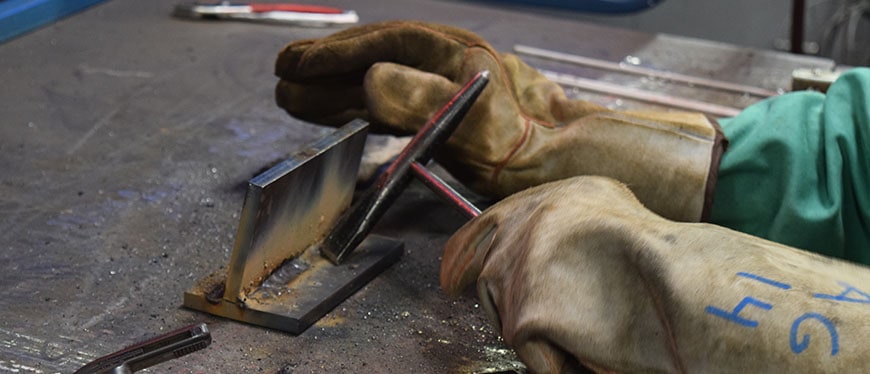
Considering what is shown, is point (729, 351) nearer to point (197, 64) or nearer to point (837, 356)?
point (837, 356)

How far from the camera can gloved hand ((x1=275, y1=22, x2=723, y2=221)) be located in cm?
159

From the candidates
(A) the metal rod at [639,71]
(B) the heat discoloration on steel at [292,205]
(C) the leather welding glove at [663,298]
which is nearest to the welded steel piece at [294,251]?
(B) the heat discoloration on steel at [292,205]

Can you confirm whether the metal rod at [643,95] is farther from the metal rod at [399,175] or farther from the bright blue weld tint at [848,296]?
the bright blue weld tint at [848,296]

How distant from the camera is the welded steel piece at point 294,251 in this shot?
1.34 meters

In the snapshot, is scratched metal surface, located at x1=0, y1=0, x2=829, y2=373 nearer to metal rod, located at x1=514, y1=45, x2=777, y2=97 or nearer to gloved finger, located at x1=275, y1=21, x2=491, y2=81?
metal rod, located at x1=514, y1=45, x2=777, y2=97

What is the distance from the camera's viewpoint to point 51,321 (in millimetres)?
1326

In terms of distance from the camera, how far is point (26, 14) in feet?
7.91

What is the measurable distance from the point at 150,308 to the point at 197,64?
1.09 m

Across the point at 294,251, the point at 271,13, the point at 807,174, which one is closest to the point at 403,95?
the point at 294,251

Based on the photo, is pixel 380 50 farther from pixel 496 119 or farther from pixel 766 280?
pixel 766 280

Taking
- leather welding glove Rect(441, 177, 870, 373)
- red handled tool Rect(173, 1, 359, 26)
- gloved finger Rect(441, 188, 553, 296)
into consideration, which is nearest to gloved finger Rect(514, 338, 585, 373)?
leather welding glove Rect(441, 177, 870, 373)

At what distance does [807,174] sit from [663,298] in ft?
1.82

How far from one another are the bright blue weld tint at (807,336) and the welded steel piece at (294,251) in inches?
25.5

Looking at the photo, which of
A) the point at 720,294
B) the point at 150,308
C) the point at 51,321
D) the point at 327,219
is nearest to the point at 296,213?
the point at 327,219
